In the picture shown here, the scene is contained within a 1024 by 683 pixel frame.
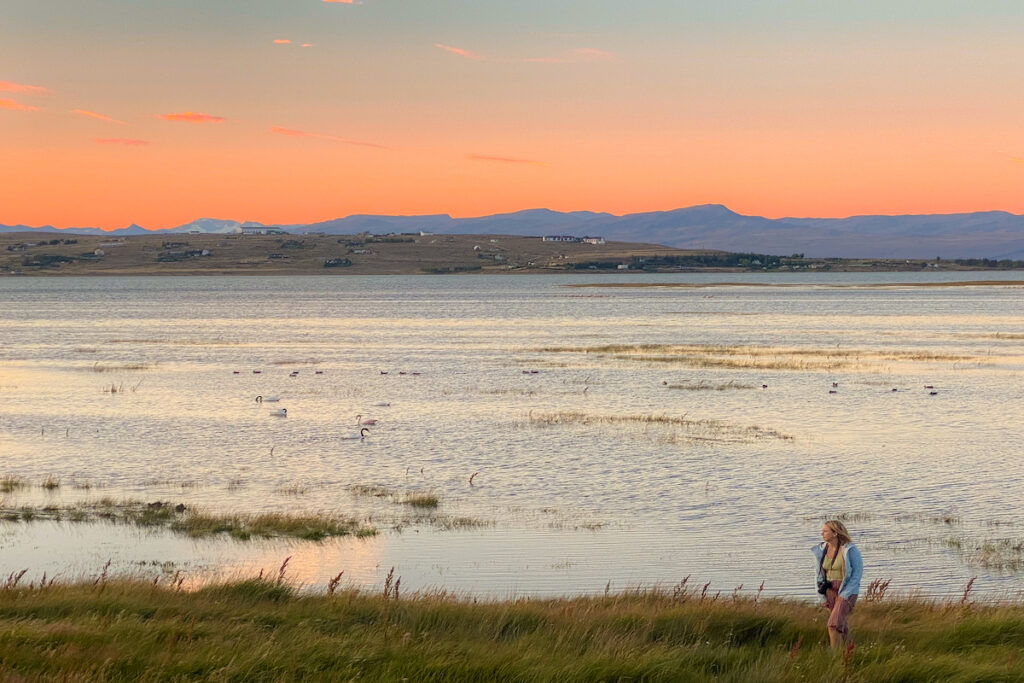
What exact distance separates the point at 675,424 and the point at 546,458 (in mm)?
8000

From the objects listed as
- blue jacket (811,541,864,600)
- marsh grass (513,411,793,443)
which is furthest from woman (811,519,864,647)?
marsh grass (513,411,793,443)

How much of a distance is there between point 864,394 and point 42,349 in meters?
56.6

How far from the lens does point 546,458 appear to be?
1275 inches

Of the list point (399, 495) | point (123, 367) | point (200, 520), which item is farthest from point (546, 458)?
point (123, 367)

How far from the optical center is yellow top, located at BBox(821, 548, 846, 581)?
1313 centimetres

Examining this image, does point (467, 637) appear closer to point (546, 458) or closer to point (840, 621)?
point (840, 621)

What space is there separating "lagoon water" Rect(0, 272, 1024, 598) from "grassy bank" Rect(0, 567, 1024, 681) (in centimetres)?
331

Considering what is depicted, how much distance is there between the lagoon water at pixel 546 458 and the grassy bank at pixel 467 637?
10.9 feet

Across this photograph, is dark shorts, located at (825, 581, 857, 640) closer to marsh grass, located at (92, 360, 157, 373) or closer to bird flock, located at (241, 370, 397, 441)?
bird flock, located at (241, 370, 397, 441)

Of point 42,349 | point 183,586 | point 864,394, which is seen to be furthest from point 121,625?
point 42,349

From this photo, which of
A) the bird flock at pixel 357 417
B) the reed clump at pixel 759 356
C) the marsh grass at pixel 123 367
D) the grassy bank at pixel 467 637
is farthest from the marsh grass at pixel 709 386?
the grassy bank at pixel 467 637

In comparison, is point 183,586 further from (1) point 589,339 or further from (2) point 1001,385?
(1) point 589,339

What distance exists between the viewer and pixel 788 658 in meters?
12.7

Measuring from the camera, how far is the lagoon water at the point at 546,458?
21141 millimetres
